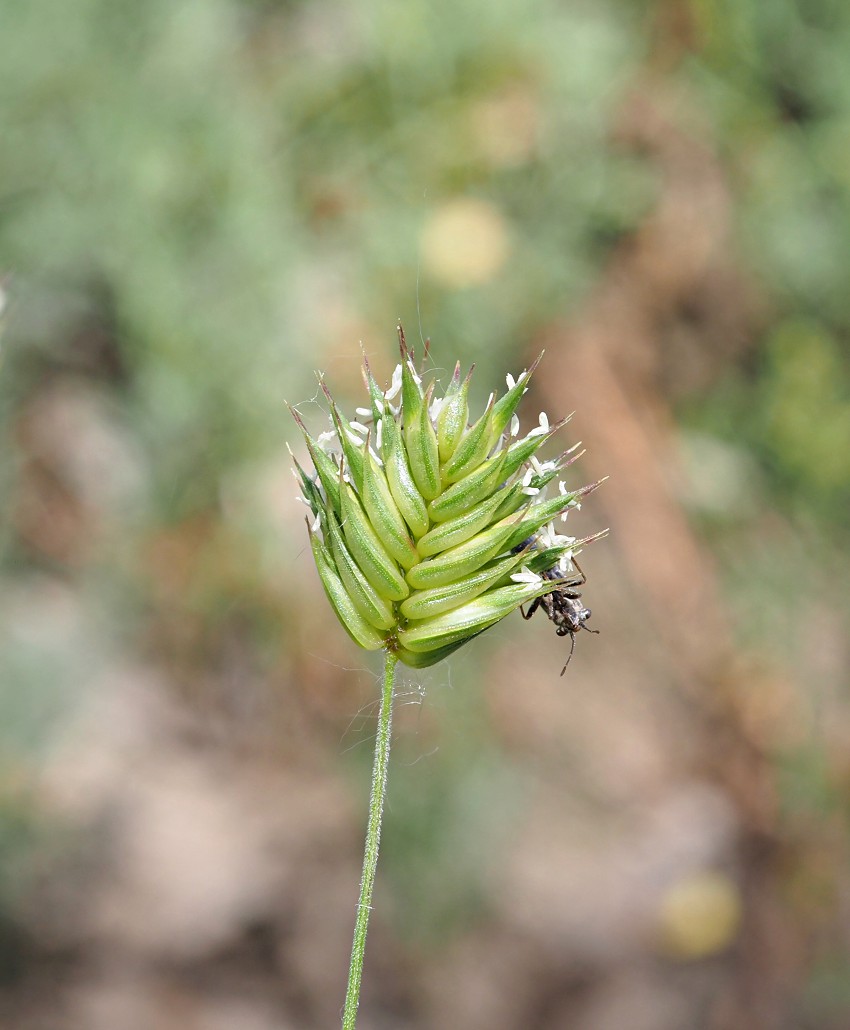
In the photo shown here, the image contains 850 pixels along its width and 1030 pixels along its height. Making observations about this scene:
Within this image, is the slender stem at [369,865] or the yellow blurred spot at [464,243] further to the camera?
the yellow blurred spot at [464,243]

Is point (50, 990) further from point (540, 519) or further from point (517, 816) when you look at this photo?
point (540, 519)

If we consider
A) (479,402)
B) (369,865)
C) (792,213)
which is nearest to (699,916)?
(479,402)

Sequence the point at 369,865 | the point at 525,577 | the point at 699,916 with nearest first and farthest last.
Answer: the point at 369,865 < the point at 525,577 < the point at 699,916

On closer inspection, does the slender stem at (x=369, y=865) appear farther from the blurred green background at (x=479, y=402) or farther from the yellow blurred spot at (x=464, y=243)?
the yellow blurred spot at (x=464, y=243)

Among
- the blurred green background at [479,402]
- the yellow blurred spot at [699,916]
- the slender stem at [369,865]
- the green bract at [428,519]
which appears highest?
the blurred green background at [479,402]

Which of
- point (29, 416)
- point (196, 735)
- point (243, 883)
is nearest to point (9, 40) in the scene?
point (29, 416)

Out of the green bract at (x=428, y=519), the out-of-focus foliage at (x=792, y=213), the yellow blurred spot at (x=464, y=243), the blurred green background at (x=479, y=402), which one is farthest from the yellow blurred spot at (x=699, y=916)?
the green bract at (x=428, y=519)

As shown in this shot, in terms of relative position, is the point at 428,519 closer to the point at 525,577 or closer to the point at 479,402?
the point at 525,577
